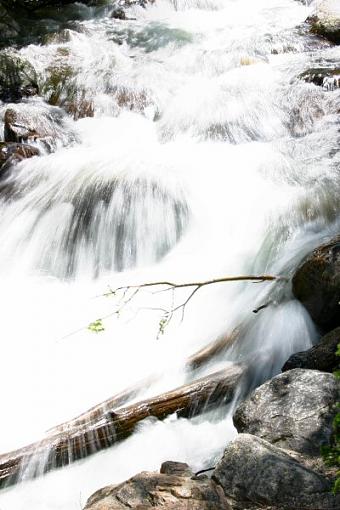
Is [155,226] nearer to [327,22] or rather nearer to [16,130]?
[16,130]

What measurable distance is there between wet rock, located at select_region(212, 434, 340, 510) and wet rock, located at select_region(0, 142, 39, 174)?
6903 mm

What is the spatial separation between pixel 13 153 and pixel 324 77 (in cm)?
566

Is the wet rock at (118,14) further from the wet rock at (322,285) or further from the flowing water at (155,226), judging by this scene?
the wet rock at (322,285)

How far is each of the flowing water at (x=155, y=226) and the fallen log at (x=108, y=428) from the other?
8cm

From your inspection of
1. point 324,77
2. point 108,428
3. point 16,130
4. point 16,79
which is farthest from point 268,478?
point 16,79

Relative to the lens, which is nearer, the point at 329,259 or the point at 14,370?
the point at 329,259

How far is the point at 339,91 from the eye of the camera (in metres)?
8.94

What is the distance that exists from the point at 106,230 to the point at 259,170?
2.51 m

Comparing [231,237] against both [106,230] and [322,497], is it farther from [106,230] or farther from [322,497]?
[322,497]

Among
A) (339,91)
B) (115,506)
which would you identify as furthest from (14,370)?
(339,91)

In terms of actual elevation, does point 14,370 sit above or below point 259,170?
below

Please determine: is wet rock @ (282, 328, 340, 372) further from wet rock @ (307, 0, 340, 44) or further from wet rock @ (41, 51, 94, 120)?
wet rock @ (307, 0, 340, 44)

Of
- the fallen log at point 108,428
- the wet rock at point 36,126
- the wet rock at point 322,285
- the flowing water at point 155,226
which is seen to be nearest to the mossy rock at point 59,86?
the flowing water at point 155,226

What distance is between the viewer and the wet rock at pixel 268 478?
239cm
